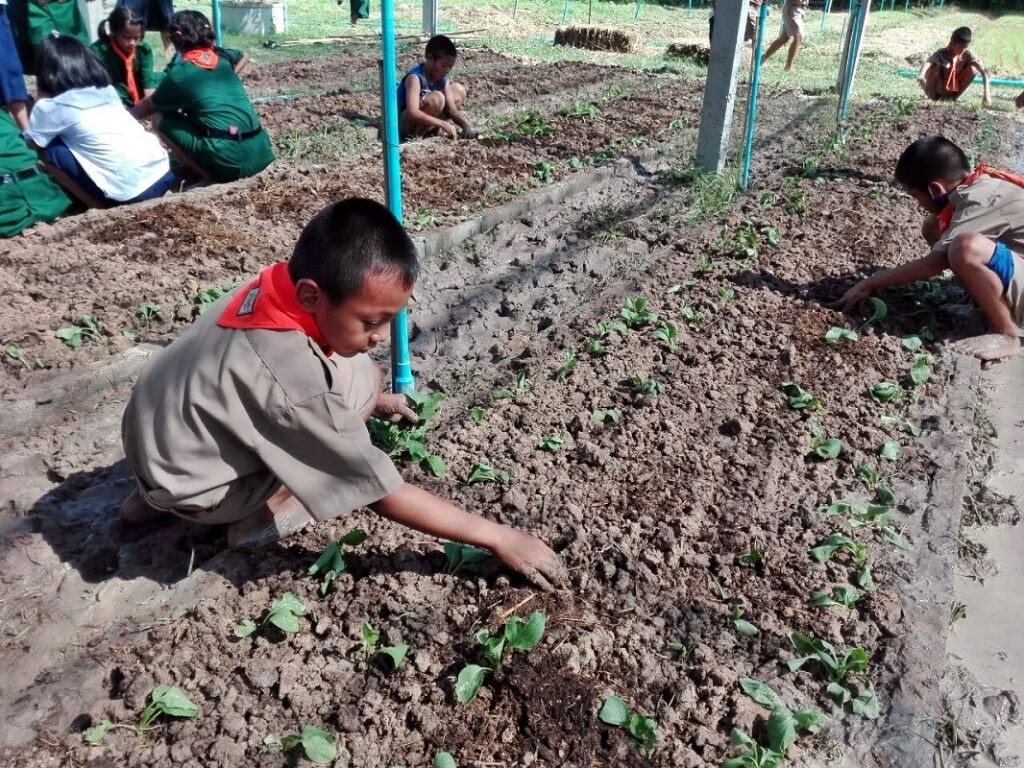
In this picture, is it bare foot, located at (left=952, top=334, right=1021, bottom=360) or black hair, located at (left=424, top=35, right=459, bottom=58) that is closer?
bare foot, located at (left=952, top=334, right=1021, bottom=360)

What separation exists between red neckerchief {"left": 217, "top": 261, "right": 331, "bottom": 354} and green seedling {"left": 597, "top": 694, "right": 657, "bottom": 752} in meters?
1.19

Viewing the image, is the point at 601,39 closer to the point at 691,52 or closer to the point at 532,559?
the point at 691,52

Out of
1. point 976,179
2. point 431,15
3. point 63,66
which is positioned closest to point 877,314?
point 976,179

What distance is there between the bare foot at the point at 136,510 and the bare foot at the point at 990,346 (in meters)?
3.68

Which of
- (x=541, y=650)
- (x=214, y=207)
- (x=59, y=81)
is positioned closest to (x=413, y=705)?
(x=541, y=650)

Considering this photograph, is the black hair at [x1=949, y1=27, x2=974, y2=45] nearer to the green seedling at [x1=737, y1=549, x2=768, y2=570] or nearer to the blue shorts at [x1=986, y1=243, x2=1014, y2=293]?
the blue shorts at [x1=986, y1=243, x2=1014, y2=293]

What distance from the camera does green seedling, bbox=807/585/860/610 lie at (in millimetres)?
2553

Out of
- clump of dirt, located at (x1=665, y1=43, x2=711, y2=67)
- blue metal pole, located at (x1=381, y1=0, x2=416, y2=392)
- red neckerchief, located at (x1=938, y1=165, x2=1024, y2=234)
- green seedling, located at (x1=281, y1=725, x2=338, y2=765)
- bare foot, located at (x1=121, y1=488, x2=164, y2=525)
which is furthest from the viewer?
clump of dirt, located at (x1=665, y1=43, x2=711, y2=67)

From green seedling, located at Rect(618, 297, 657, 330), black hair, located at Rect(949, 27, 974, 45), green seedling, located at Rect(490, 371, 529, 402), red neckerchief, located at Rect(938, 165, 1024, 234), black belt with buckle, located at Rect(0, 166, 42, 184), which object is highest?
black hair, located at Rect(949, 27, 974, 45)

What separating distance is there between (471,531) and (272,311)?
787mm

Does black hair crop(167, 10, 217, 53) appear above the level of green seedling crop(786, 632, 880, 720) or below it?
above

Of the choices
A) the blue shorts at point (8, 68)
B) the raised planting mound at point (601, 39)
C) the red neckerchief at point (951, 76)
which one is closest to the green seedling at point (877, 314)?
the blue shorts at point (8, 68)

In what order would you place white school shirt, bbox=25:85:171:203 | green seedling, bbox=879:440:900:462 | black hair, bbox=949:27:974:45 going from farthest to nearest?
1. black hair, bbox=949:27:974:45
2. white school shirt, bbox=25:85:171:203
3. green seedling, bbox=879:440:900:462

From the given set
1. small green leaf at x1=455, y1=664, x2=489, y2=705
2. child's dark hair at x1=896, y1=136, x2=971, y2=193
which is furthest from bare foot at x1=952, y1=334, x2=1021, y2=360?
small green leaf at x1=455, y1=664, x2=489, y2=705
